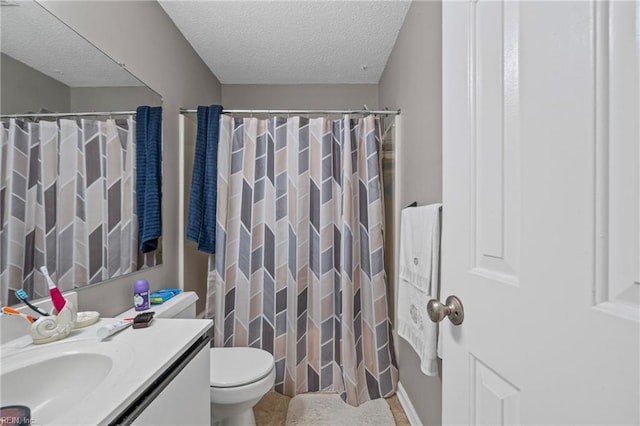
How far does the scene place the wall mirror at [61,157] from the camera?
86 centimetres

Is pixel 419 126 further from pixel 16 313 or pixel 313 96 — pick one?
pixel 16 313

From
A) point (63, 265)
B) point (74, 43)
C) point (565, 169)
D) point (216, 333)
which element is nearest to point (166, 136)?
point (74, 43)

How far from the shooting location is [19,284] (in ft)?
2.90

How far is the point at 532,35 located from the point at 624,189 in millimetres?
273

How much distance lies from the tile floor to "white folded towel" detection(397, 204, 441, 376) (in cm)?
62

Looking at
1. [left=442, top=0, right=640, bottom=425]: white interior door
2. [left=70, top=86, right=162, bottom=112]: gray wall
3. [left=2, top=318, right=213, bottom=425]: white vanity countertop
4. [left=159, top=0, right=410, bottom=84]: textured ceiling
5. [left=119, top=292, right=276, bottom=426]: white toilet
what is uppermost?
[left=159, top=0, right=410, bottom=84]: textured ceiling

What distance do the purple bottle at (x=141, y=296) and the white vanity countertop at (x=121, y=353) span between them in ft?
0.83

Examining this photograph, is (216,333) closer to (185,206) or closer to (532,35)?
(185,206)

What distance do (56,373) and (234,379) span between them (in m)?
0.73

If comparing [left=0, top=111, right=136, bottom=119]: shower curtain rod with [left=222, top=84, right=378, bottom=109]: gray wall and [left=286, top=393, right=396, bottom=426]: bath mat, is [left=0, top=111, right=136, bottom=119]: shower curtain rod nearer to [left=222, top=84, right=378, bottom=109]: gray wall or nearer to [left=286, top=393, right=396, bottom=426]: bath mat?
[left=222, top=84, right=378, bottom=109]: gray wall

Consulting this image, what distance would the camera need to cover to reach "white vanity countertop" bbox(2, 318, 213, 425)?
22.9 inches

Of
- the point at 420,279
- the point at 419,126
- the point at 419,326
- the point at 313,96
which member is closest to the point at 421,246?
the point at 420,279

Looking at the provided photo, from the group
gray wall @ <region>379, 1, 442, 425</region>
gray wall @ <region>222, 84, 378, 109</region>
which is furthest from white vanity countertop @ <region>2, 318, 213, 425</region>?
gray wall @ <region>222, 84, 378, 109</region>

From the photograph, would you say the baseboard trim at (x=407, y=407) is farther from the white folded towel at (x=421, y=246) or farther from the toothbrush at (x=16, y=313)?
the toothbrush at (x=16, y=313)
